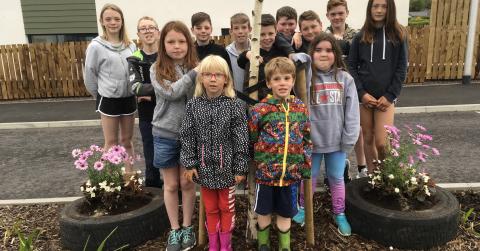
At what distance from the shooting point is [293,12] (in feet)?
15.0

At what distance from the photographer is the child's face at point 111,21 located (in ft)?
14.3

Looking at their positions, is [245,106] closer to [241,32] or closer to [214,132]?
[214,132]

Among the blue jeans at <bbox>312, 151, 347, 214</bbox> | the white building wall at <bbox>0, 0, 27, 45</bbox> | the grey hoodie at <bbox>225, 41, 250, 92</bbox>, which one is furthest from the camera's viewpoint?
the white building wall at <bbox>0, 0, 27, 45</bbox>

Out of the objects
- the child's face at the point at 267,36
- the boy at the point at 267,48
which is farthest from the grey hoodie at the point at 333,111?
the child's face at the point at 267,36

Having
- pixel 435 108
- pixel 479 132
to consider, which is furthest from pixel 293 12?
pixel 435 108

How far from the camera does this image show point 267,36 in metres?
3.63

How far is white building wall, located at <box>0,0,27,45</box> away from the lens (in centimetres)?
1577

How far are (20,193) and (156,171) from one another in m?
2.12

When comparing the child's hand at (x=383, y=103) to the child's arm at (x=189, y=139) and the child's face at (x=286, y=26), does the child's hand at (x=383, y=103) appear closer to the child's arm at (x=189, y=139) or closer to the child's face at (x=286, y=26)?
the child's face at (x=286, y=26)

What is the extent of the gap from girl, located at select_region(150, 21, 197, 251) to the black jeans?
835 mm

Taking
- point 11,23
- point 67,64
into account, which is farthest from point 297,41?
point 11,23

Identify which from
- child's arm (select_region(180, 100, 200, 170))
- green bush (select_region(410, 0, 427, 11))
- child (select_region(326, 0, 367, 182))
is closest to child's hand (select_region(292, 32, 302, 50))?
child (select_region(326, 0, 367, 182))

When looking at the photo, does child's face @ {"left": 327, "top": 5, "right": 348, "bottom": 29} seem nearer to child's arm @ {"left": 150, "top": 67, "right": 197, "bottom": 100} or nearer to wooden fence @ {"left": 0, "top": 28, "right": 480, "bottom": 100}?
child's arm @ {"left": 150, "top": 67, "right": 197, "bottom": 100}

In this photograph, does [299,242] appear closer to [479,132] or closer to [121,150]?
[121,150]
